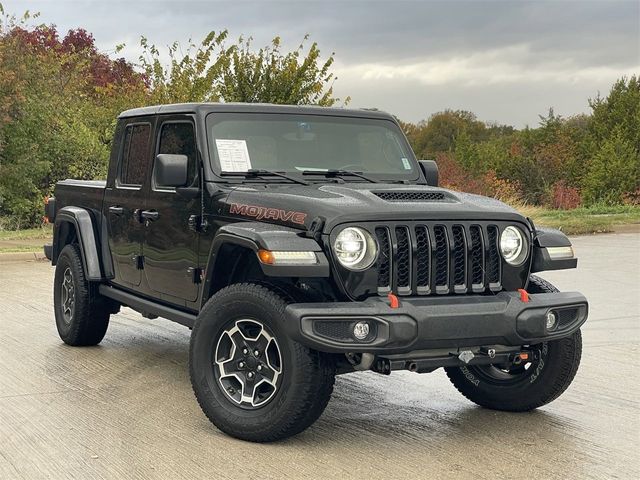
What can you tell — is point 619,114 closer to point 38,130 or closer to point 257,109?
point 38,130

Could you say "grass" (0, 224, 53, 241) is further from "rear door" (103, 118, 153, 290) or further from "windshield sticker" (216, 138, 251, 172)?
"windshield sticker" (216, 138, 251, 172)

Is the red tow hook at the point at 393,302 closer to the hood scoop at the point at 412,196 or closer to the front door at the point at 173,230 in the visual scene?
the hood scoop at the point at 412,196

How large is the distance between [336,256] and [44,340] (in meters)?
4.31

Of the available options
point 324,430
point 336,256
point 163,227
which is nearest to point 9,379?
point 163,227

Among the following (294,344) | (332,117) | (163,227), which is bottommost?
(294,344)

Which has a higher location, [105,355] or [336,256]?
[336,256]

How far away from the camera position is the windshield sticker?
6.33 metres

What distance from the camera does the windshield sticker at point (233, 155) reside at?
→ 20.8ft

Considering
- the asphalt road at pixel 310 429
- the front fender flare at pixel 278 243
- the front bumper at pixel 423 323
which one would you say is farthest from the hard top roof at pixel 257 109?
the front bumper at pixel 423 323

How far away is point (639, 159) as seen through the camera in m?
37.6

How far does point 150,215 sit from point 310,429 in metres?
2.14

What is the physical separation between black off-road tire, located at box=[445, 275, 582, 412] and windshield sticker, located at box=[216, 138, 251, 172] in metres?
1.96

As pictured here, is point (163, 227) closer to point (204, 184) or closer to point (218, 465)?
point (204, 184)

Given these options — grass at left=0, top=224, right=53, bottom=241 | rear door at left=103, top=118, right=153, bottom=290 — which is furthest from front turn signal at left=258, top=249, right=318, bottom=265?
grass at left=0, top=224, right=53, bottom=241
